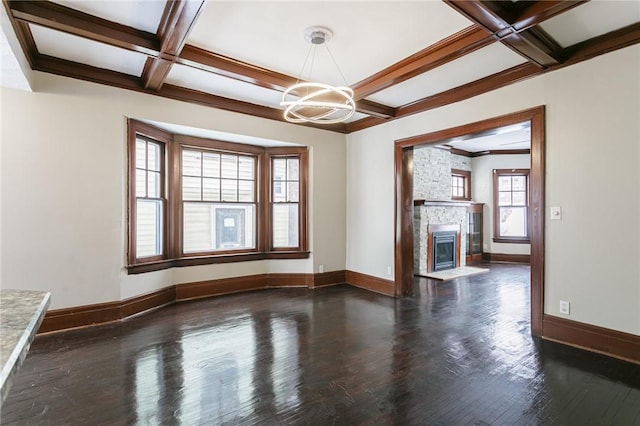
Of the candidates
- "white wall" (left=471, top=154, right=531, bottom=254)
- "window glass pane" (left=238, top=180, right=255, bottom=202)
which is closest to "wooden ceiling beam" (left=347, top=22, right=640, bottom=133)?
"window glass pane" (left=238, top=180, right=255, bottom=202)

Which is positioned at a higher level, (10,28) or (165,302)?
(10,28)

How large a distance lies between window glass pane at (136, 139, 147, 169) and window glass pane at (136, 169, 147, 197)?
8 cm

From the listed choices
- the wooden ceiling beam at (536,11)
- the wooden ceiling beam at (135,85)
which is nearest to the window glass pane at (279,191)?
the wooden ceiling beam at (135,85)

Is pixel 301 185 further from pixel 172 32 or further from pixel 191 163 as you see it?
pixel 172 32

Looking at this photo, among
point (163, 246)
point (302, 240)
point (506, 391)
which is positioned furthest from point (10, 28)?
point (506, 391)

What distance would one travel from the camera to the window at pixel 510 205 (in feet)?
27.4

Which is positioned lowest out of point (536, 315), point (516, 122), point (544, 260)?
point (536, 315)

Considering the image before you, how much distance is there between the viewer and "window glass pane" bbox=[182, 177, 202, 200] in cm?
489

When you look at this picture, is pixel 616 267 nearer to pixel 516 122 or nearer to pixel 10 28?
pixel 516 122

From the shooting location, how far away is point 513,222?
27.8 ft

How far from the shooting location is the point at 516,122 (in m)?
3.59

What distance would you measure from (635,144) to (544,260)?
1.29 meters

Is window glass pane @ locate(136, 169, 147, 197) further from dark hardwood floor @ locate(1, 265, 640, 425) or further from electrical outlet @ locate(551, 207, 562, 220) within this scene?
electrical outlet @ locate(551, 207, 562, 220)

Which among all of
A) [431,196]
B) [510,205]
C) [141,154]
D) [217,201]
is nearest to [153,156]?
[141,154]
